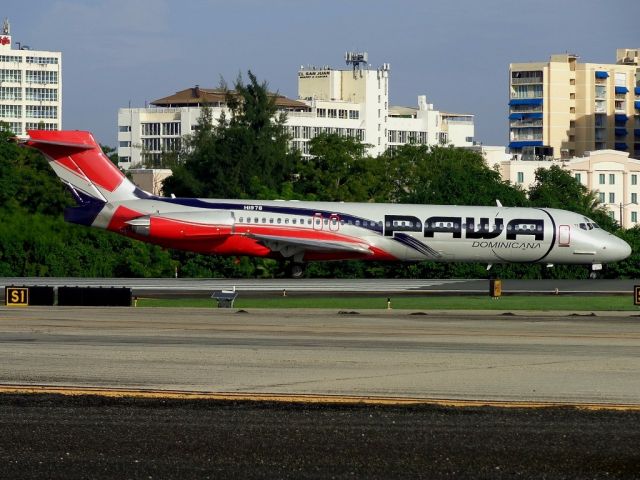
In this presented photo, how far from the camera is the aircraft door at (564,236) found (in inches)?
2371

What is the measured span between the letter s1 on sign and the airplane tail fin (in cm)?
1438

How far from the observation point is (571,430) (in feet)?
63.6

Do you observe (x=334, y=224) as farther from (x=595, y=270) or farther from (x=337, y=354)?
(x=337, y=354)

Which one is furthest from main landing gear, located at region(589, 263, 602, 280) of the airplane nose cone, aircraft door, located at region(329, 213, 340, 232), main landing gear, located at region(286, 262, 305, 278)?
main landing gear, located at region(286, 262, 305, 278)

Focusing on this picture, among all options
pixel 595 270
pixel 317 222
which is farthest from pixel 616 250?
pixel 317 222

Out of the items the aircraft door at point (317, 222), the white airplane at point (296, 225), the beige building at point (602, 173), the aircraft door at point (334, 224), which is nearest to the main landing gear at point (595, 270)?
the white airplane at point (296, 225)

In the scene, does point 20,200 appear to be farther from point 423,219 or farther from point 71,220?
point 423,219

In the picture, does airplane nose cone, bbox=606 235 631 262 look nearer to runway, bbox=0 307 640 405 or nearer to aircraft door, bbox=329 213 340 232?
aircraft door, bbox=329 213 340 232

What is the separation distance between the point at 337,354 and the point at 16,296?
65.1ft

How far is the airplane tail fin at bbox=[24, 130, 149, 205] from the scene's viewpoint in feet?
193

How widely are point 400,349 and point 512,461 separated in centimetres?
1224

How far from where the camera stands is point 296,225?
59.3 m

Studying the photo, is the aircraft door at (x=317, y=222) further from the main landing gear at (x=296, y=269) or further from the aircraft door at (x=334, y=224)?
the main landing gear at (x=296, y=269)

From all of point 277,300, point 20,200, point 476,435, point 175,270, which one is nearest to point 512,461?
point 476,435
